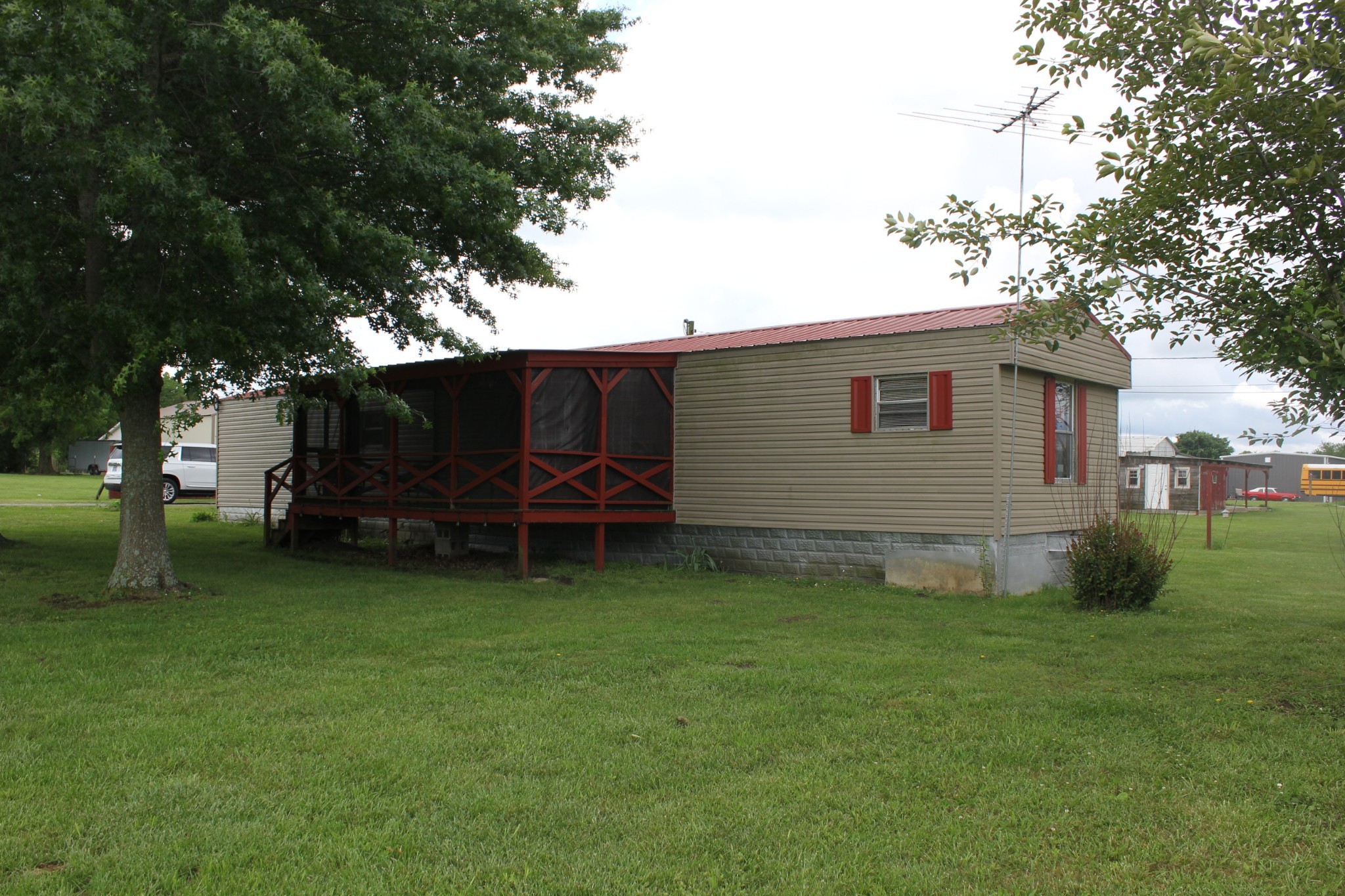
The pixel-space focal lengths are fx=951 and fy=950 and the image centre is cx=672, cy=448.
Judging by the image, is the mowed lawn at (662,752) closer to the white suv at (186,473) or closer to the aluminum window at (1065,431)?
the aluminum window at (1065,431)

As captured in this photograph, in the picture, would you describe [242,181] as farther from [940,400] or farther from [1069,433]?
[1069,433]

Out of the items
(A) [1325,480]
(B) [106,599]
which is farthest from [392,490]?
(A) [1325,480]

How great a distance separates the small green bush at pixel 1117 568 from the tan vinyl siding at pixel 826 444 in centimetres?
117

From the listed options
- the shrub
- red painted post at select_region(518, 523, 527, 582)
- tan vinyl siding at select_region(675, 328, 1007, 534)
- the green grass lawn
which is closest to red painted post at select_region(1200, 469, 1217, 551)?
tan vinyl siding at select_region(675, 328, 1007, 534)

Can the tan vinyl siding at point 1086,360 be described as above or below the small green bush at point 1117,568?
above

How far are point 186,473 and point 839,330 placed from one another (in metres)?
23.1

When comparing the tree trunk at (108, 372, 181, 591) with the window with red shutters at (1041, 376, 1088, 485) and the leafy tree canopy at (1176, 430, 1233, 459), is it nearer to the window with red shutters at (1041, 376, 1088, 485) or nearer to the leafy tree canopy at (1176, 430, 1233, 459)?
the window with red shutters at (1041, 376, 1088, 485)

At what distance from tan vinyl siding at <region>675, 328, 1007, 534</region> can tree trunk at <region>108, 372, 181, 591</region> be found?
635 centimetres

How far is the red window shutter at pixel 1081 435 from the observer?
1248 centimetres

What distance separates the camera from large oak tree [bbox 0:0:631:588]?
8.38m

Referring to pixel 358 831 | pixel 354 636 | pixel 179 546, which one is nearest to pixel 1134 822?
pixel 358 831

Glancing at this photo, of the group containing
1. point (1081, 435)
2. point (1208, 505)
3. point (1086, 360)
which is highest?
point (1086, 360)

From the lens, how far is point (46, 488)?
3412 cm

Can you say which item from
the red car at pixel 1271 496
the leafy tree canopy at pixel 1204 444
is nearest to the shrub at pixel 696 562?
the red car at pixel 1271 496
